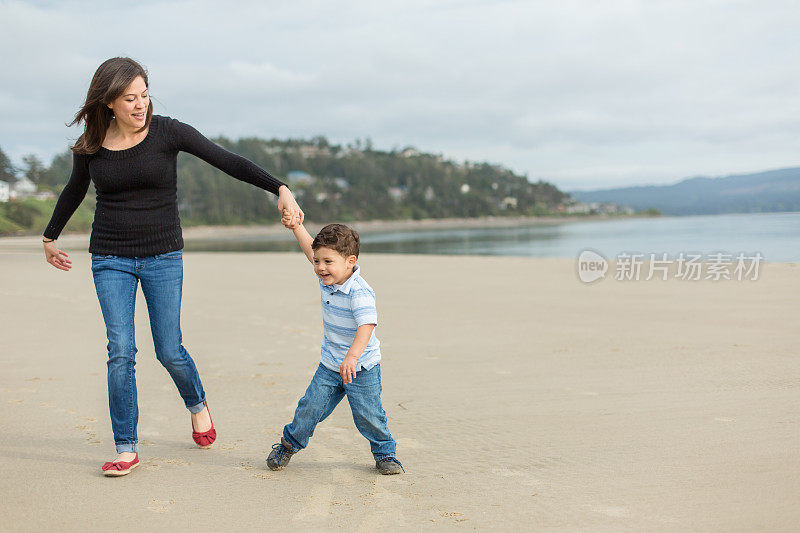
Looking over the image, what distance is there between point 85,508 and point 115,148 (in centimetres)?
152

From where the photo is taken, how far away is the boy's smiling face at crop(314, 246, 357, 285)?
274 centimetres

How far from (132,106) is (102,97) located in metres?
0.12

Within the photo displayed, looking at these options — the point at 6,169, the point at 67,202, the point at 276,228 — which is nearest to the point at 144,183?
the point at 67,202

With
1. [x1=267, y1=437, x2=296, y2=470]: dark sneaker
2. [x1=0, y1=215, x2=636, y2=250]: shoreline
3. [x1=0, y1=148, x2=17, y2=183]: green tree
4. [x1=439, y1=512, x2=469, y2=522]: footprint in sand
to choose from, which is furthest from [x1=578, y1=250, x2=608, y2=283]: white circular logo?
[x1=0, y1=148, x2=17, y2=183]: green tree

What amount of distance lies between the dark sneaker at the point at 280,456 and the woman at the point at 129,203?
2.01 feet

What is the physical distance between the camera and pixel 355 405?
9.39ft

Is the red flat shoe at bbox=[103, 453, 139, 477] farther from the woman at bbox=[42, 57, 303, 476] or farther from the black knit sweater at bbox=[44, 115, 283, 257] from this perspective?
the black knit sweater at bbox=[44, 115, 283, 257]

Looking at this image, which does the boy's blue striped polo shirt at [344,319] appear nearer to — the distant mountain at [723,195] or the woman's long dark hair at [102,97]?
the woman's long dark hair at [102,97]

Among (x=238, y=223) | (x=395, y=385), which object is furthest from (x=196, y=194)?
(x=395, y=385)

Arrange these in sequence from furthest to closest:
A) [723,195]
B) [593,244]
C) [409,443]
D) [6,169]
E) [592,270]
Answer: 1. [723,195]
2. [6,169]
3. [593,244]
4. [592,270]
5. [409,443]

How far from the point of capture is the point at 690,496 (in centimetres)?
256

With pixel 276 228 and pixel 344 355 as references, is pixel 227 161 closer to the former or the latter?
pixel 344 355

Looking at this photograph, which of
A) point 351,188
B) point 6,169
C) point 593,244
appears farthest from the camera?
point 351,188

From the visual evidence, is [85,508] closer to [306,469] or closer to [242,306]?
[306,469]
